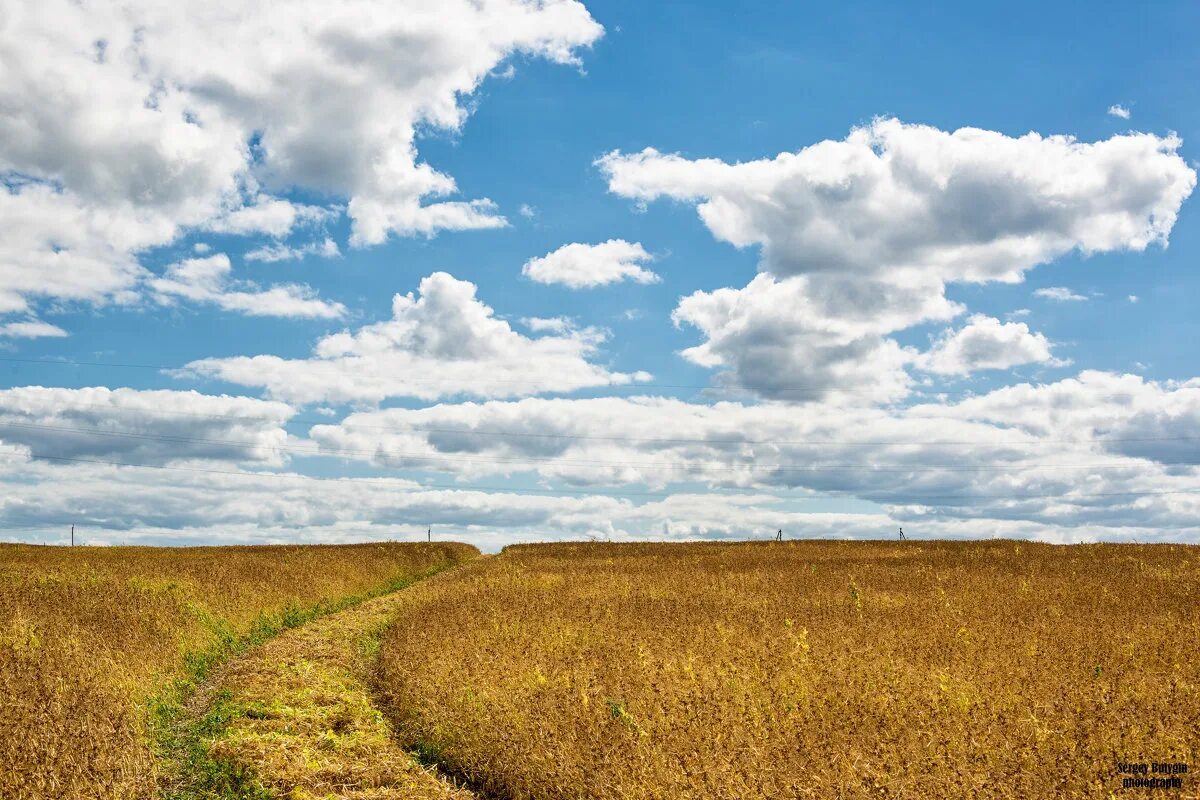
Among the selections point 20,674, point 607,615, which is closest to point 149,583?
point 20,674

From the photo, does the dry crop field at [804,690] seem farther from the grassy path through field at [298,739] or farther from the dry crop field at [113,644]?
the dry crop field at [113,644]

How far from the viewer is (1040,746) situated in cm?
795

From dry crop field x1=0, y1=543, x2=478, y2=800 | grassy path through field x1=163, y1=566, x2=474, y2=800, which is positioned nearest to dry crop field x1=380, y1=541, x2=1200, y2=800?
grassy path through field x1=163, y1=566, x2=474, y2=800

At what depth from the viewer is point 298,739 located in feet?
37.1

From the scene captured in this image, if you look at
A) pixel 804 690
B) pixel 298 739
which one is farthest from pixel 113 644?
pixel 804 690

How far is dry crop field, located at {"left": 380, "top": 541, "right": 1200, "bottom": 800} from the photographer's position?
24.8ft

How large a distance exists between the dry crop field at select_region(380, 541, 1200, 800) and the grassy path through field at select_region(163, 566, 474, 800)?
558 millimetres

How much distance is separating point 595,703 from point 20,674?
8931 millimetres

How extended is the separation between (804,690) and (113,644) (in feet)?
42.0

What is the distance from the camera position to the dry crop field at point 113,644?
9852 mm

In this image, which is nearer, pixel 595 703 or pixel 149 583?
pixel 595 703

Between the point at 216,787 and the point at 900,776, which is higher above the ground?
the point at 900,776

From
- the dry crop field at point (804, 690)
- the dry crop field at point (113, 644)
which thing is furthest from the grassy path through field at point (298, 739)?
the dry crop field at point (113, 644)

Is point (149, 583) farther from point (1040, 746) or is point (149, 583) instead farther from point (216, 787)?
point (1040, 746)
